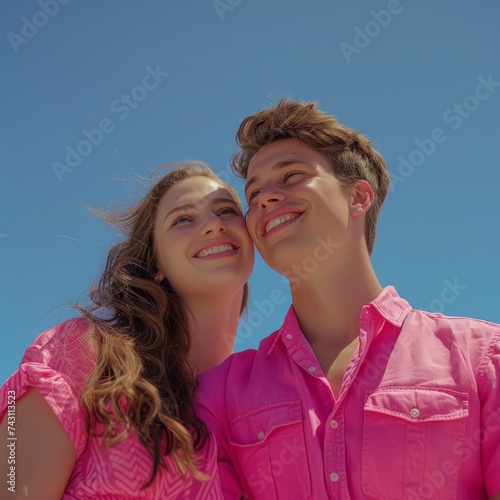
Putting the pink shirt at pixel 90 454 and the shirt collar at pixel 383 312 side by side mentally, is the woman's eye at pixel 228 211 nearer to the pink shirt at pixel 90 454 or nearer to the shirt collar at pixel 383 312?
the shirt collar at pixel 383 312

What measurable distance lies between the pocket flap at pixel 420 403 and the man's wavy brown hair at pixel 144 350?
2.98ft

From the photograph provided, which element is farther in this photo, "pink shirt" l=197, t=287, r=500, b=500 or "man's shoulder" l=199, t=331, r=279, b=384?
"man's shoulder" l=199, t=331, r=279, b=384

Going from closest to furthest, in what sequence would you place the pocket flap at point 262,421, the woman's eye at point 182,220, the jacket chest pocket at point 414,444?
the jacket chest pocket at point 414,444
the pocket flap at point 262,421
the woman's eye at point 182,220

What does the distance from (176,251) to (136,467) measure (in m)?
1.46

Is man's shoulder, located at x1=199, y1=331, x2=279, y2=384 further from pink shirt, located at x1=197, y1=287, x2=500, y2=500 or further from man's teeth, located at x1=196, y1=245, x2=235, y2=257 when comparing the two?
man's teeth, located at x1=196, y1=245, x2=235, y2=257

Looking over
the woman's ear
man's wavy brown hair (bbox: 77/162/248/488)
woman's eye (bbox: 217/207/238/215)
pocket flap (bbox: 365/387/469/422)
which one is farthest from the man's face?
pocket flap (bbox: 365/387/469/422)

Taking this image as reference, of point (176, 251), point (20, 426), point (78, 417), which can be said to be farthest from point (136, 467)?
point (176, 251)

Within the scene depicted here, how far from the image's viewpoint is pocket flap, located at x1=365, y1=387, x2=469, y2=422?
276 centimetres

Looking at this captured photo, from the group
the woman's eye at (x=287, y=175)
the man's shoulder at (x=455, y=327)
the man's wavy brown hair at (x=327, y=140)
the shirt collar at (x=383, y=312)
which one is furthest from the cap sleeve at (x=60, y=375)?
the man's wavy brown hair at (x=327, y=140)

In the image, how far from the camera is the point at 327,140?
12.9 ft

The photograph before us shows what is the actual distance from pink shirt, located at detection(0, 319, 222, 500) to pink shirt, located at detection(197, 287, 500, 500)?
0.81 feet

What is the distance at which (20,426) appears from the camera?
287cm

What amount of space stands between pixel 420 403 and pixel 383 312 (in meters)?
0.60

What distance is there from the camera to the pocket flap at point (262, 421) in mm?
3104
